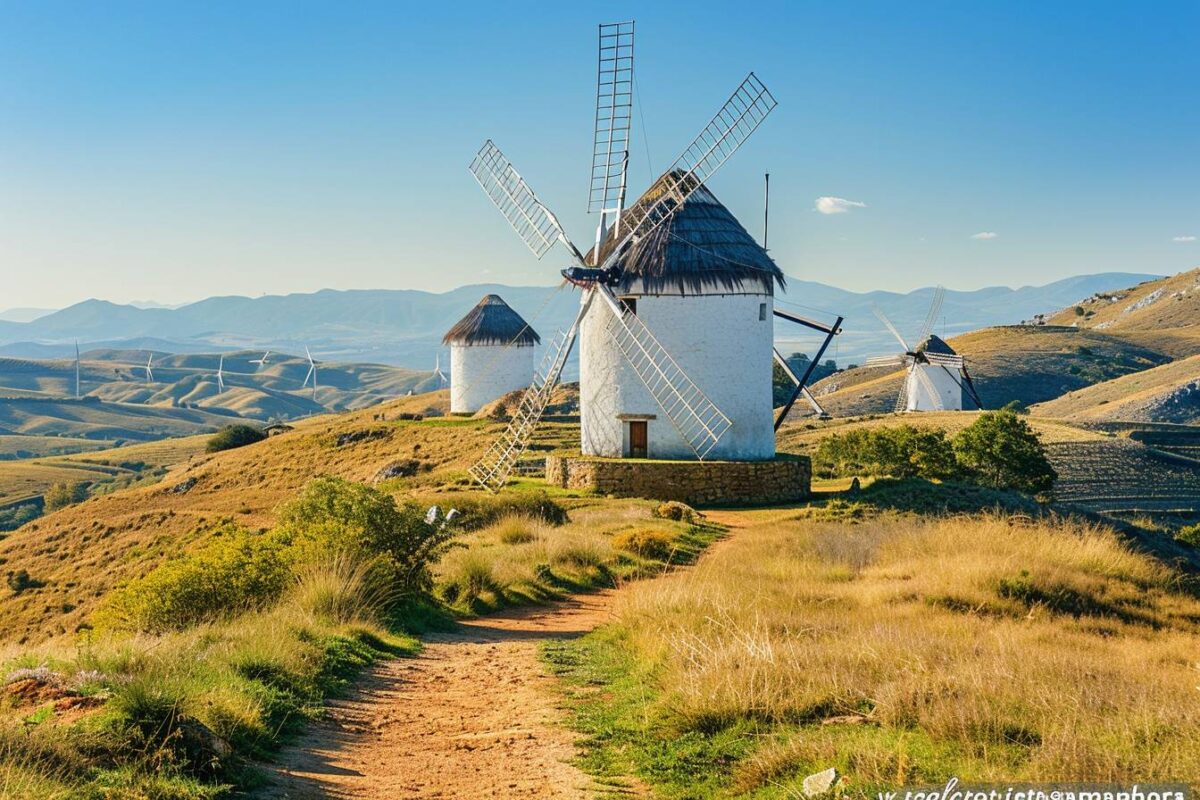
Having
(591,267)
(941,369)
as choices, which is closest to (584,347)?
(591,267)

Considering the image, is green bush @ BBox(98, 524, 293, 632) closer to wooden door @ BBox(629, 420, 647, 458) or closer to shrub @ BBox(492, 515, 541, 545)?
shrub @ BBox(492, 515, 541, 545)

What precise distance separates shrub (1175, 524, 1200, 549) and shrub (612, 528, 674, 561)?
16.4m

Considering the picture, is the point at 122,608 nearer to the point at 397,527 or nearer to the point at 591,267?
the point at 397,527

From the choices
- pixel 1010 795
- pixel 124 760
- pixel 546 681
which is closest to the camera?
pixel 1010 795

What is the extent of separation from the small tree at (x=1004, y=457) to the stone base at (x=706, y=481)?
9.64 m

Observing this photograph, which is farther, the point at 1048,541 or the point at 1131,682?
the point at 1048,541

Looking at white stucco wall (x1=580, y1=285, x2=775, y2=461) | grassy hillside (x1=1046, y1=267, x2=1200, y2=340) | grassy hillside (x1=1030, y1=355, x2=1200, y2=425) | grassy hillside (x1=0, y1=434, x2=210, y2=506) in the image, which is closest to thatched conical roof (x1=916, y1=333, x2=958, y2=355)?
grassy hillside (x1=1030, y1=355, x2=1200, y2=425)

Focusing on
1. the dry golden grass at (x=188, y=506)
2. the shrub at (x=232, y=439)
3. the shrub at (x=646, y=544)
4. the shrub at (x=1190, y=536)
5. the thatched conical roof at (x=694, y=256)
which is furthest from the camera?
the shrub at (x=232, y=439)

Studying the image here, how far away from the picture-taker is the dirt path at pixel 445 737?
7.03 metres

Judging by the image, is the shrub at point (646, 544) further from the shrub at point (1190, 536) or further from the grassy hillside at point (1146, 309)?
the grassy hillside at point (1146, 309)

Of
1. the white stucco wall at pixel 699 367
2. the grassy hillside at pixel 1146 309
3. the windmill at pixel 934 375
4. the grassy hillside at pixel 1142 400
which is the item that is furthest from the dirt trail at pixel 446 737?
the grassy hillside at pixel 1146 309

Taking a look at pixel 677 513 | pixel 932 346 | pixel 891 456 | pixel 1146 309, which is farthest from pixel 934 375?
pixel 1146 309

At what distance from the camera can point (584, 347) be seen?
28.9 m

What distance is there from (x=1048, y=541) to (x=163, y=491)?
1424 inches
